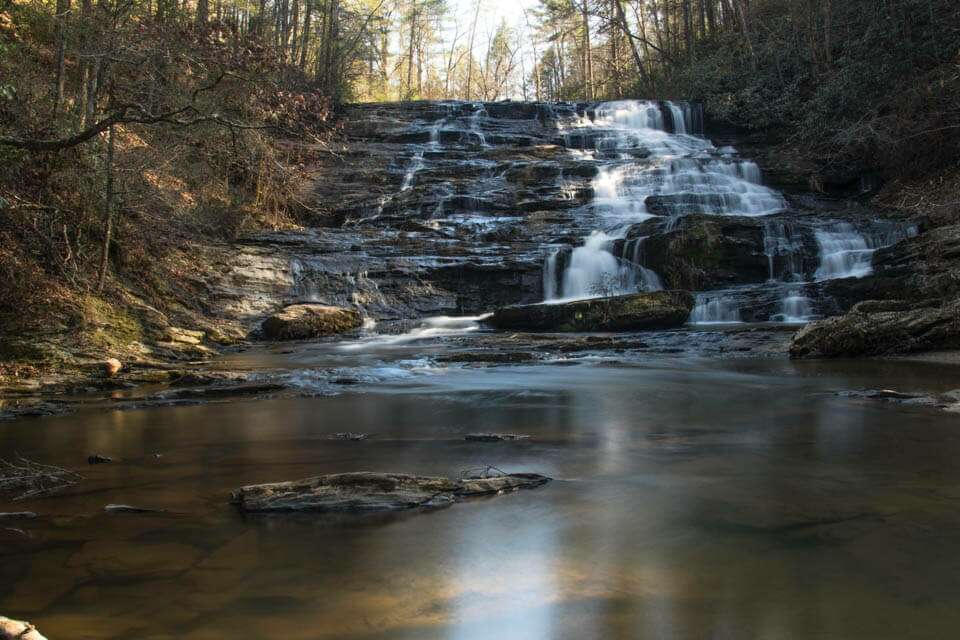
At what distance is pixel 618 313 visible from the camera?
13.9 metres

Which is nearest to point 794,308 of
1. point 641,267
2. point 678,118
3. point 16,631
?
point 641,267

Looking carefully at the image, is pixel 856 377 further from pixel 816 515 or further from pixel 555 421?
pixel 816 515

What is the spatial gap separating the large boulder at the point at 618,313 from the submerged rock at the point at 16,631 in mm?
12545

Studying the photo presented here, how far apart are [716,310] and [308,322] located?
9.00 m

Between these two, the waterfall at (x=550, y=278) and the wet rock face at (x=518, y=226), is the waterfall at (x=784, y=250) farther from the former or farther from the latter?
the waterfall at (x=550, y=278)

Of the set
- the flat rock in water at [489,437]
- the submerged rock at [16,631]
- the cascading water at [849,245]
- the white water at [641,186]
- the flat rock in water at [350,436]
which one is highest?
the white water at [641,186]

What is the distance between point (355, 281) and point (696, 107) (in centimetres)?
1889

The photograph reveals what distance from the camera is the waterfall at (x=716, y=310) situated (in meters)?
14.2

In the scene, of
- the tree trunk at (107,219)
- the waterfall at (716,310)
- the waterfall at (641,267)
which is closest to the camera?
the tree trunk at (107,219)

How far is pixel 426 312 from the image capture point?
1688 cm

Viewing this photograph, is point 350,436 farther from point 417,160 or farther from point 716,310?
point 417,160

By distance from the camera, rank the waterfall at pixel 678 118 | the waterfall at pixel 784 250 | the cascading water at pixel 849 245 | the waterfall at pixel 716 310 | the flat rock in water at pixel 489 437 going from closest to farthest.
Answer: the flat rock in water at pixel 489 437
the waterfall at pixel 716 310
the cascading water at pixel 849 245
the waterfall at pixel 784 250
the waterfall at pixel 678 118

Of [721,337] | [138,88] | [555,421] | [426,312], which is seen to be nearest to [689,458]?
[555,421]

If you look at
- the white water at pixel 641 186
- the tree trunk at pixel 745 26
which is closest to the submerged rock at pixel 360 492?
the white water at pixel 641 186
